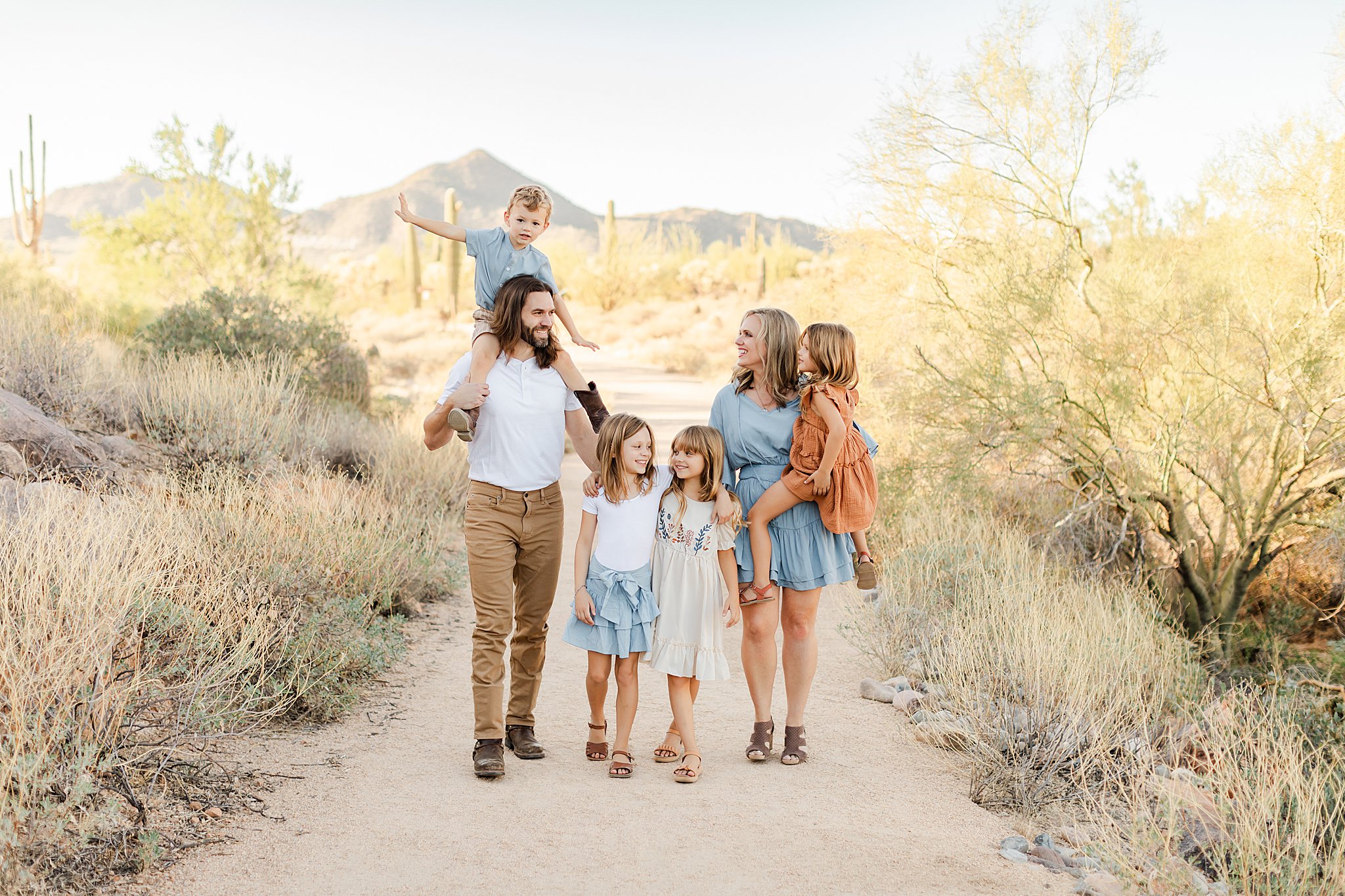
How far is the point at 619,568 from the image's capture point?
158 inches

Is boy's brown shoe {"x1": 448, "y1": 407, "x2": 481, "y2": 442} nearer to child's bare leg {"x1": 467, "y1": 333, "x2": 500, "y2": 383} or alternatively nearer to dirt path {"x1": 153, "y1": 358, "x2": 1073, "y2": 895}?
child's bare leg {"x1": 467, "y1": 333, "x2": 500, "y2": 383}

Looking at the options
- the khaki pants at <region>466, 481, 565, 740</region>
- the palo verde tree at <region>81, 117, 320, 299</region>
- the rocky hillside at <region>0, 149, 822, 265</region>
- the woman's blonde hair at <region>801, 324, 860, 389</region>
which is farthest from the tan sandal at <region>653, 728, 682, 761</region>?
the rocky hillside at <region>0, 149, 822, 265</region>

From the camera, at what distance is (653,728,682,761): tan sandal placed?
4.26m

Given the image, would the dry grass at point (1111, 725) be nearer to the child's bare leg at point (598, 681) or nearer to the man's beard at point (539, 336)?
the child's bare leg at point (598, 681)

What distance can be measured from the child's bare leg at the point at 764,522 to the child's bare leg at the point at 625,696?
603 mm

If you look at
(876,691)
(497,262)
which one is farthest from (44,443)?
(876,691)

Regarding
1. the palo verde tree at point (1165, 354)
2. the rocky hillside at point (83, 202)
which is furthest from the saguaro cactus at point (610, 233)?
the rocky hillside at point (83, 202)

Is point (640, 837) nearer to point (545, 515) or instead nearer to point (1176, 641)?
point (545, 515)

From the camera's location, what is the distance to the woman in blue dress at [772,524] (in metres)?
4.15

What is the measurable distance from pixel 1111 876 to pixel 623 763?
179 centimetres

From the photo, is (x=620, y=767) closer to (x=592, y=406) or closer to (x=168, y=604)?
(x=592, y=406)

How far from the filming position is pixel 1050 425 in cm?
784

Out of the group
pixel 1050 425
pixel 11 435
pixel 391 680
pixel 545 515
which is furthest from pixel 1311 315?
pixel 11 435

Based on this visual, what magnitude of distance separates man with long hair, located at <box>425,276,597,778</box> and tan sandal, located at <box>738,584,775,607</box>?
781mm
